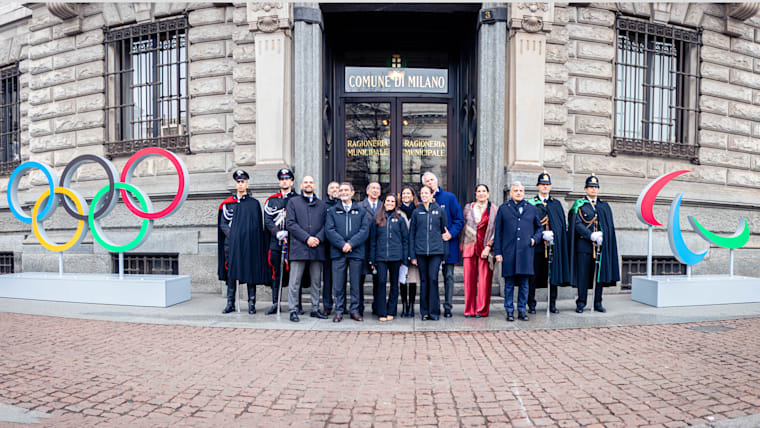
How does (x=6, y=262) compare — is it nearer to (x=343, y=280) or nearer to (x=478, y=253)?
(x=343, y=280)

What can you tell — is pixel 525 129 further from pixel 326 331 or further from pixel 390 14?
pixel 326 331

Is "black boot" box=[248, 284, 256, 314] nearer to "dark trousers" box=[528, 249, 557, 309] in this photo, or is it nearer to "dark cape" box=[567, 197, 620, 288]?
"dark trousers" box=[528, 249, 557, 309]

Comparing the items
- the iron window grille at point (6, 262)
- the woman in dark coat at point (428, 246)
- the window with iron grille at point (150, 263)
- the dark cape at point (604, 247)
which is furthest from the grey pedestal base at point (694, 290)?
the iron window grille at point (6, 262)

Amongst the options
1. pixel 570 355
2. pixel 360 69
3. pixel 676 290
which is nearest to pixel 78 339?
pixel 570 355

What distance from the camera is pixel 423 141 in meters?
10.7

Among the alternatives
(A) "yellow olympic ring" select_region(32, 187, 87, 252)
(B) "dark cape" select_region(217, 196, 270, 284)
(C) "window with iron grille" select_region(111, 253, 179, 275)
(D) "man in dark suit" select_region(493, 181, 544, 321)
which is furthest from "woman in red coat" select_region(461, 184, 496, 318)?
(A) "yellow olympic ring" select_region(32, 187, 87, 252)

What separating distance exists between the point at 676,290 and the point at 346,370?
6.34 meters

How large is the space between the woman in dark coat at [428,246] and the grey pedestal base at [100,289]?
169 inches

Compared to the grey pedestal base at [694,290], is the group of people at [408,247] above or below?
above

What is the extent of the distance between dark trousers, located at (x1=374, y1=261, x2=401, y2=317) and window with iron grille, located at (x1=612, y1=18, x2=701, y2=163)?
628cm

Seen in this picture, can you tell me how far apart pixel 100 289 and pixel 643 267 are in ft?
35.0

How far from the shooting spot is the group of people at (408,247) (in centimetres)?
694

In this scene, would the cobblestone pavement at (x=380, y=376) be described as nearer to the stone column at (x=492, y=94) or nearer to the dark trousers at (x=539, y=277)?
the dark trousers at (x=539, y=277)

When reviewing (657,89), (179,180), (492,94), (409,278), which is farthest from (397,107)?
(657,89)
